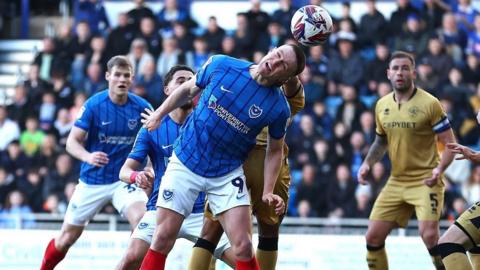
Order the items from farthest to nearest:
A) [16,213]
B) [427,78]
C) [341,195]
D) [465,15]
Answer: [465,15], [427,78], [16,213], [341,195]

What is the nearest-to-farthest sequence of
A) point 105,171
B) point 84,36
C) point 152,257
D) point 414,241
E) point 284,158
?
point 152,257 → point 284,158 → point 105,171 → point 414,241 → point 84,36

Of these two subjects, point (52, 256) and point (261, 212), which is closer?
point (261, 212)

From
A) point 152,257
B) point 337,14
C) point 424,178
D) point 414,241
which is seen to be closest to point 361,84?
point 337,14

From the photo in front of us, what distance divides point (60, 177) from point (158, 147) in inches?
295

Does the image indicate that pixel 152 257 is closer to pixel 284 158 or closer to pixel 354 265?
pixel 284 158

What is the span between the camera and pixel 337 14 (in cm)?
2077

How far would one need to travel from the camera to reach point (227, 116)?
930cm

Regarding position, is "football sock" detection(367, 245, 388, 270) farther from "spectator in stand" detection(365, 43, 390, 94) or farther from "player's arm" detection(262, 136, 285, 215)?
"spectator in stand" detection(365, 43, 390, 94)

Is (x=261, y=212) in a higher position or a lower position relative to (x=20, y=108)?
higher

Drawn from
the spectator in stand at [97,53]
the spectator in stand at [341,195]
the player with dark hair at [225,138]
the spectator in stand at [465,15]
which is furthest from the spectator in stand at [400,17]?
the player with dark hair at [225,138]

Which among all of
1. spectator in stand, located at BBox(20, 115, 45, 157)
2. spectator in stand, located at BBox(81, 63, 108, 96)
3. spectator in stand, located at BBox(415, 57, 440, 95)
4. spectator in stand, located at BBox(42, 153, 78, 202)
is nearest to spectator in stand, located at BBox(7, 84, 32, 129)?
spectator in stand, located at BBox(20, 115, 45, 157)

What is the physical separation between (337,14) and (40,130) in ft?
18.9

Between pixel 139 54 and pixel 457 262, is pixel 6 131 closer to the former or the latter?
pixel 139 54

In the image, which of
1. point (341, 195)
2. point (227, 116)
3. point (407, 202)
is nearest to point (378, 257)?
point (407, 202)
